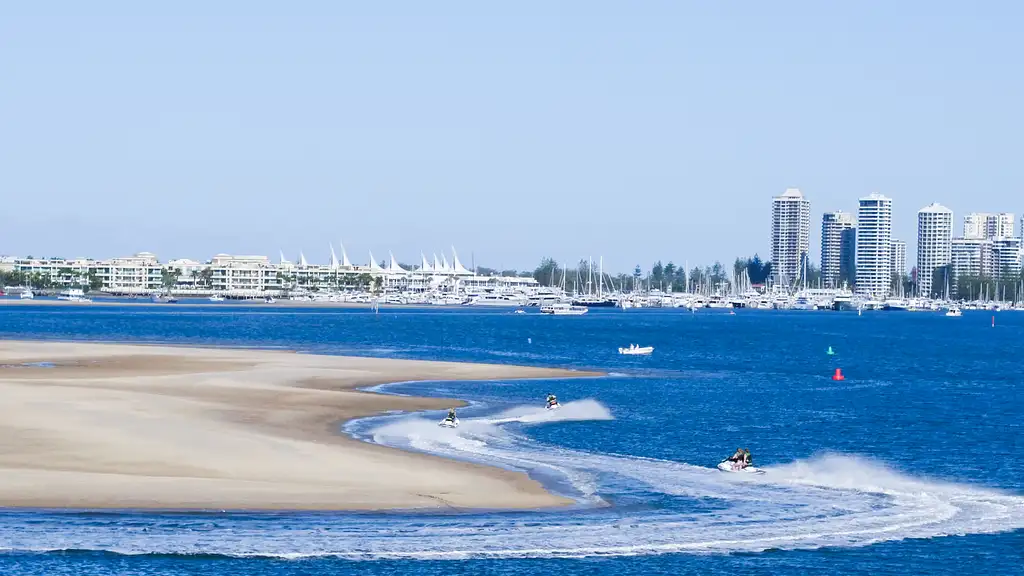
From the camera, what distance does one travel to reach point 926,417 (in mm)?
65125

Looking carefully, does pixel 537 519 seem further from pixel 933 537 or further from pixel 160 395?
pixel 160 395

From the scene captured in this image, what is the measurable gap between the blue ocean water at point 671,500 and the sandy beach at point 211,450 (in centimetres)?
171

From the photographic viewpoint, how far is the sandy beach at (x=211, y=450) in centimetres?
3691

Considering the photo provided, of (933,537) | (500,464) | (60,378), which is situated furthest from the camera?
(60,378)

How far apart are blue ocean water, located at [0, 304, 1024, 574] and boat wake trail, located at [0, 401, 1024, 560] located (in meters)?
0.09

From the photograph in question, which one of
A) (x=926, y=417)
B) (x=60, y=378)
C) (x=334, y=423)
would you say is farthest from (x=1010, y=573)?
(x=60, y=378)

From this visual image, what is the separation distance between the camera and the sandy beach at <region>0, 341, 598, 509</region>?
121 feet

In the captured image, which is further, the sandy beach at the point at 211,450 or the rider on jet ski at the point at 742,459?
the rider on jet ski at the point at 742,459

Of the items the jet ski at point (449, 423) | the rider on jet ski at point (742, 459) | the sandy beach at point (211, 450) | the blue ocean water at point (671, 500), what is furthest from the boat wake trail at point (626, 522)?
the jet ski at point (449, 423)

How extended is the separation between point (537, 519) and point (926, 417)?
35135mm

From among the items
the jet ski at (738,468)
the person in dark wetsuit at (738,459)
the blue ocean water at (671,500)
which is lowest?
the blue ocean water at (671,500)

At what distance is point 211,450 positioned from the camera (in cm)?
4506

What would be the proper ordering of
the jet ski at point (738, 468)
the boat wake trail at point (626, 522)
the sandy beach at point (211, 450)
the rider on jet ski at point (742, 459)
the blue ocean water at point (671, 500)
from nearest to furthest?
the blue ocean water at point (671, 500) → the boat wake trail at point (626, 522) → the sandy beach at point (211, 450) → the jet ski at point (738, 468) → the rider on jet ski at point (742, 459)

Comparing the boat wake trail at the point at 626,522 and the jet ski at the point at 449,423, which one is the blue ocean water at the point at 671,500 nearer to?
the boat wake trail at the point at 626,522
